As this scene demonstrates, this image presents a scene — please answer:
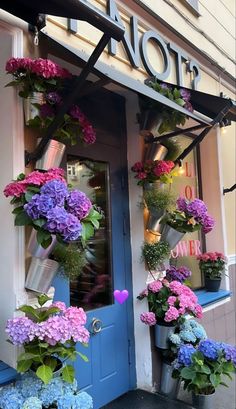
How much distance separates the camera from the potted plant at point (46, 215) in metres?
1.73

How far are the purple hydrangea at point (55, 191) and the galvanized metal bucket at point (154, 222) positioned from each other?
1.30m

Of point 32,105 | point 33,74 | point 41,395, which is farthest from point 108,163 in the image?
point 41,395

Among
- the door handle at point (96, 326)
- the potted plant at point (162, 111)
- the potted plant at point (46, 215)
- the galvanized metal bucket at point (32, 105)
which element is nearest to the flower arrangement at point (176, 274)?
the door handle at point (96, 326)

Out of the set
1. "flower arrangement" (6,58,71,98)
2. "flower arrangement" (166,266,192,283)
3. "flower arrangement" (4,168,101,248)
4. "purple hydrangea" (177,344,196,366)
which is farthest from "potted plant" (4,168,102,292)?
"flower arrangement" (166,266,192,283)

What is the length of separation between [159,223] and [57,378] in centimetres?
155

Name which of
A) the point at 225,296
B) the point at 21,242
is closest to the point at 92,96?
the point at 21,242

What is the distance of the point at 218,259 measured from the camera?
402cm

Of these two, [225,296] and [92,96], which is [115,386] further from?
[92,96]

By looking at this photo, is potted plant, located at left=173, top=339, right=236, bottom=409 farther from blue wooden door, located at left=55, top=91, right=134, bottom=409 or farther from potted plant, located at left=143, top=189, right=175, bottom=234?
potted plant, located at left=143, top=189, right=175, bottom=234

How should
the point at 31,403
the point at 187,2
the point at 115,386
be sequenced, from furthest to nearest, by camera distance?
the point at 187,2 < the point at 115,386 < the point at 31,403

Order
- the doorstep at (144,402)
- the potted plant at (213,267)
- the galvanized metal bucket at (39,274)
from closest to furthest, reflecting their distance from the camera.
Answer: the galvanized metal bucket at (39,274) < the doorstep at (144,402) < the potted plant at (213,267)

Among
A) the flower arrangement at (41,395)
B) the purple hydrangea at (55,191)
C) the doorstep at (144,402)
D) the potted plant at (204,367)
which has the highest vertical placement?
the purple hydrangea at (55,191)

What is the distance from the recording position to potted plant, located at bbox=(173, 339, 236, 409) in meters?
2.48

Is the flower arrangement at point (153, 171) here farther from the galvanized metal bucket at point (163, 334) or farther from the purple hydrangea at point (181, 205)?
the galvanized metal bucket at point (163, 334)
